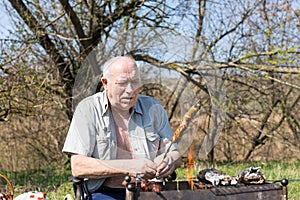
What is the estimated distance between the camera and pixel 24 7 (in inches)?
300

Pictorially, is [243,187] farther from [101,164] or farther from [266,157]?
[266,157]

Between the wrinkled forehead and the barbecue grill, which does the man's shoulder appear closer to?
the wrinkled forehead

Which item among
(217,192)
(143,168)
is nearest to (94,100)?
(143,168)

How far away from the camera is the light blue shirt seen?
9.59 feet

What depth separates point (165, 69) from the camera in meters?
2.92

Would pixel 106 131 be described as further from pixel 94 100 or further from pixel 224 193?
pixel 224 193

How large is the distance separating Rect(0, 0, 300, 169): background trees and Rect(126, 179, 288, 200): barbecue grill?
0.29m

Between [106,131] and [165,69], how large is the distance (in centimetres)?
45

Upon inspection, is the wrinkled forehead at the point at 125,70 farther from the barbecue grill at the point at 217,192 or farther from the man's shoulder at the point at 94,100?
the barbecue grill at the point at 217,192

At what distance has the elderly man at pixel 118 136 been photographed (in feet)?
9.27

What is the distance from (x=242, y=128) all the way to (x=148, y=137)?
22.8 feet

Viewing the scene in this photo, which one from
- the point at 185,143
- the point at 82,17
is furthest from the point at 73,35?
the point at 185,143

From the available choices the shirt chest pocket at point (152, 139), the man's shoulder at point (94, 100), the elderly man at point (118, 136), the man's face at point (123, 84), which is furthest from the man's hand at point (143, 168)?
the man's shoulder at point (94, 100)

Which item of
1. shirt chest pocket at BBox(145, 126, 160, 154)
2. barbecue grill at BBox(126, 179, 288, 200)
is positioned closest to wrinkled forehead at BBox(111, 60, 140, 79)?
shirt chest pocket at BBox(145, 126, 160, 154)
